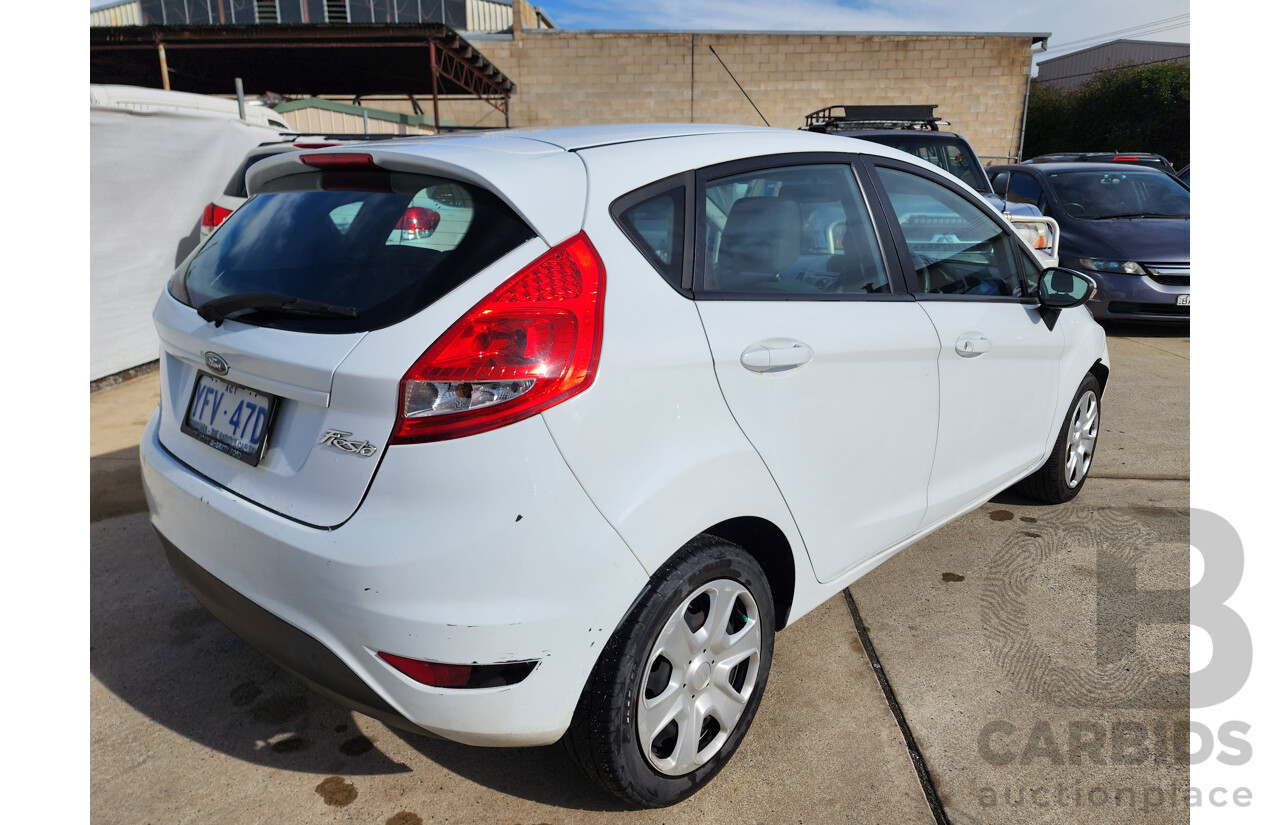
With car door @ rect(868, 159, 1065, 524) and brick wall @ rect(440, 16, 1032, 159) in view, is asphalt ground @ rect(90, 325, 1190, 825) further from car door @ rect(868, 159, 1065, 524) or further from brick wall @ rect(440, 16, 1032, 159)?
brick wall @ rect(440, 16, 1032, 159)

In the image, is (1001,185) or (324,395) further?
(1001,185)

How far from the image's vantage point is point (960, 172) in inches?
351

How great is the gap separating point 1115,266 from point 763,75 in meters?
22.8

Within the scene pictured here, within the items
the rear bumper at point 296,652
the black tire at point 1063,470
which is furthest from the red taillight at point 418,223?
the black tire at point 1063,470

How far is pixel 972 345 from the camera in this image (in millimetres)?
2666

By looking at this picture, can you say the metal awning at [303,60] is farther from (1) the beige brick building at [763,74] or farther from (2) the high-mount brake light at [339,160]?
(2) the high-mount brake light at [339,160]

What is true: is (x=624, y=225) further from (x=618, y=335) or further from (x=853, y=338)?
(x=853, y=338)

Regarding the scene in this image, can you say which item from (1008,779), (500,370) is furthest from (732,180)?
(1008,779)

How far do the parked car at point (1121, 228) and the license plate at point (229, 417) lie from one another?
7690 mm

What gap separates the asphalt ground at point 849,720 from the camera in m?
2.04

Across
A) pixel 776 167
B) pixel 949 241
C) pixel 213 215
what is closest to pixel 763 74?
pixel 213 215

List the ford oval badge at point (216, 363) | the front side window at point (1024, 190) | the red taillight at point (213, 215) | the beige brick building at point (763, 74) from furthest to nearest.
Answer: the beige brick building at point (763, 74) → the front side window at point (1024, 190) → the red taillight at point (213, 215) → the ford oval badge at point (216, 363)

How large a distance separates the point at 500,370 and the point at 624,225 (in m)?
0.45

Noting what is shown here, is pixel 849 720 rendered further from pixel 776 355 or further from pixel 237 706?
pixel 237 706
